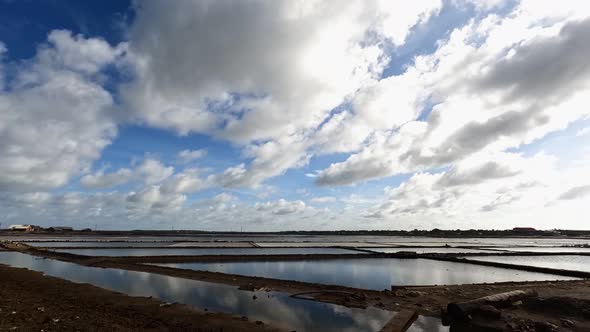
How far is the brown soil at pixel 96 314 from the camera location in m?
14.4

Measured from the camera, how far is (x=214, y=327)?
15320 mm

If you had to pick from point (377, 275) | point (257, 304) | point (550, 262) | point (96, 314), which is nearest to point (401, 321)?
point (257, 304)

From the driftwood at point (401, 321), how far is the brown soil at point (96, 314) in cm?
517

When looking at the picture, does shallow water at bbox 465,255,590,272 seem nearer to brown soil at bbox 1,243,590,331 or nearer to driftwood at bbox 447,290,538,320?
brown soil at bbox 1,243,590,331

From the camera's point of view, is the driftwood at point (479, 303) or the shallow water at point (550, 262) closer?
the driftwood at point (479, 303)

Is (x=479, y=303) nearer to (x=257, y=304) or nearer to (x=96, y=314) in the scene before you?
(x=257, y=304)

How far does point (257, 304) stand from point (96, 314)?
8.24 metres

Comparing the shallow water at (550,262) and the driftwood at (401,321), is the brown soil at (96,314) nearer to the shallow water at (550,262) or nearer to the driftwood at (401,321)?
the driftwood at (401,321)

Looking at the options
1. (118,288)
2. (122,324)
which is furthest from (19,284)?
(122,324)

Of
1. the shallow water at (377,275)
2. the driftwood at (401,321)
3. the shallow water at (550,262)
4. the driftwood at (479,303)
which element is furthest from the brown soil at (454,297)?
the shallow water at (550,262)

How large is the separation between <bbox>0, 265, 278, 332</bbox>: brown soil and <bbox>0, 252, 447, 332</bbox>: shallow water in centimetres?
187

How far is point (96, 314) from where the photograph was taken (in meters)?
16.4

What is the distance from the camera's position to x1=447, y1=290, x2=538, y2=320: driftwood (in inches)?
663

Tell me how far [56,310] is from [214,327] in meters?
7.76
